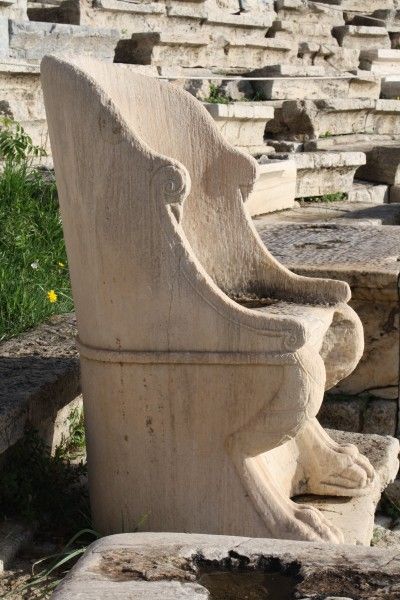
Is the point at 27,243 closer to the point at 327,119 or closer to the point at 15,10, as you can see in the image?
the point at 15,10

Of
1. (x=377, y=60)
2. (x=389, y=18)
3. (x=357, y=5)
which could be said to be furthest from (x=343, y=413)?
(x=357, y=5)

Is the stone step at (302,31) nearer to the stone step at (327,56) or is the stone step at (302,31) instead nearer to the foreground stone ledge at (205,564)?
the stone step at (327,56)

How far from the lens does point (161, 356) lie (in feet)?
9.25

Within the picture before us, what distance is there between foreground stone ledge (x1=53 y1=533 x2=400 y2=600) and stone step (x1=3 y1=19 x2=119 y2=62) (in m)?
5.32

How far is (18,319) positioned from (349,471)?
144 centimetres

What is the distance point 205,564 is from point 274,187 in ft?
14.9

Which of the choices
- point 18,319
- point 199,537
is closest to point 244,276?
point 18,319

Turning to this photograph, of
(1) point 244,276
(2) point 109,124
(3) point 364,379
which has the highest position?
(2) point 109,124

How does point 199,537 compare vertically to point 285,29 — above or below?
below

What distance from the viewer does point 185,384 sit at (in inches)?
111

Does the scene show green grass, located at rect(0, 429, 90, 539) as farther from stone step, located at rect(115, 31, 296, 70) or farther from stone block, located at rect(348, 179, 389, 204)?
stone step, located at rect(115, 31, 296, 70)

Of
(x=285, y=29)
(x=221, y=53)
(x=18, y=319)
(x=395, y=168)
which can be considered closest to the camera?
(x=18, y=319)

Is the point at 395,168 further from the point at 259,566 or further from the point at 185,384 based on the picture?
the point at 259,566

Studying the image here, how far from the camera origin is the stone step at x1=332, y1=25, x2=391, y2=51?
1205 cm
